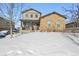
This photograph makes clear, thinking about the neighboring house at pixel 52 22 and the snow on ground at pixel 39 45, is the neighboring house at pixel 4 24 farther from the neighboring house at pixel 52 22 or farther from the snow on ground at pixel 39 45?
the neighboring house at pixel 52 22

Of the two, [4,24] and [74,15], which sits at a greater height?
[74,15]

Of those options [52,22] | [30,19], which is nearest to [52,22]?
[52,22]

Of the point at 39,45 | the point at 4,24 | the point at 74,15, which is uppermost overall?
the point at 74,15

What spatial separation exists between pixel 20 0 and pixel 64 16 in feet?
2.69

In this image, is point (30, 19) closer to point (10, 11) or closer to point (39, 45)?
point (10, 11)

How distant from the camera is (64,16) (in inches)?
134

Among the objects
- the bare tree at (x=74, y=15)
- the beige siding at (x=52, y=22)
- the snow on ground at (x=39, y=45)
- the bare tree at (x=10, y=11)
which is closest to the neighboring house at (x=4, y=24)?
the bare tree at (x=10, y=11)

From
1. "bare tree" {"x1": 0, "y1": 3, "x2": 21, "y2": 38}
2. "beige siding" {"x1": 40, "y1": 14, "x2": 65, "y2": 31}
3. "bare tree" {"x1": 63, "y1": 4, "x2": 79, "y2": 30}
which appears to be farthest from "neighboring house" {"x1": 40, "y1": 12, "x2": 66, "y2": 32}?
"bare tree" {"x1": 0, "y1": 3, "x2": 21, "y2": 38}

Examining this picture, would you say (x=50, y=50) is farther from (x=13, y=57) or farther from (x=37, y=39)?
(x=13, y=57)

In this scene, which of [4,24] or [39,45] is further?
[4,24]

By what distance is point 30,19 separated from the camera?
3432 mm

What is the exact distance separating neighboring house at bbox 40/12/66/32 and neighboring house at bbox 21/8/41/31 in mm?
91

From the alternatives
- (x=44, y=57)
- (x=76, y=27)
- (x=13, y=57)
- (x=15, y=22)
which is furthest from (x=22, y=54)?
(x=76, y=27)

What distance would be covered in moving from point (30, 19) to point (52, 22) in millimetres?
396
